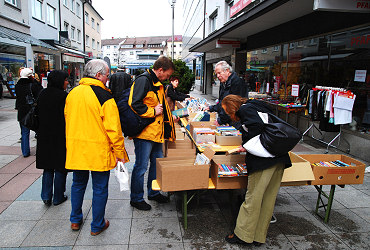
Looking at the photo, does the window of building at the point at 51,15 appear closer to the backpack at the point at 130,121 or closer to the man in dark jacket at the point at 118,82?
the man in dark jacket at the point at 118,82

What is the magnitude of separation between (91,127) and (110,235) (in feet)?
4.04

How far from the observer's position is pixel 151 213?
349 cm

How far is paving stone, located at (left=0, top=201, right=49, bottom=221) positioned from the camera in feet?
10.9

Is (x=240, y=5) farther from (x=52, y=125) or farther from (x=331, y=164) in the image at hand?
(x=52, y=125)

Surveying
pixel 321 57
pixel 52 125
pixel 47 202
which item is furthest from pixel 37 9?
pixel 47 202

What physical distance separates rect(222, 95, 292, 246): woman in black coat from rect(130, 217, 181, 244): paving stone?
689 millimetres

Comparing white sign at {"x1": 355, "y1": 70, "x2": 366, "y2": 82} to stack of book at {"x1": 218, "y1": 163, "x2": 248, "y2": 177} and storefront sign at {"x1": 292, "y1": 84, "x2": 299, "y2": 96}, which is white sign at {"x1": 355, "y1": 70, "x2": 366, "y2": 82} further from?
stack of book at {"x1": 218, "y1": 163, "x2": 248, "y2": 177}

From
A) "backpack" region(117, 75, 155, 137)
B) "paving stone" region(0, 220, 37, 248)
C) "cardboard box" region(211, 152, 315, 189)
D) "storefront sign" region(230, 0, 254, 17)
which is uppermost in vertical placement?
"storefront sign" region(230, 0, 254, 17)

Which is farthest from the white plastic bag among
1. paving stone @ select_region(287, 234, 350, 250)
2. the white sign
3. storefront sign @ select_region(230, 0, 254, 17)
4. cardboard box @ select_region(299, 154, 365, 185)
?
storefront sign @ select_region(230, 0, 254, 17)

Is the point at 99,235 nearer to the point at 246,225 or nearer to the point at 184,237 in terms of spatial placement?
the point at 184,237

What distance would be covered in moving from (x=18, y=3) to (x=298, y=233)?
19.3 meters

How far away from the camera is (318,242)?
2.96 metres

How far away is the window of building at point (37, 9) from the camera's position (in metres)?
19.2

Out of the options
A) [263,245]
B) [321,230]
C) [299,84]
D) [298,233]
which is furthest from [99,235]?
[299,84]
